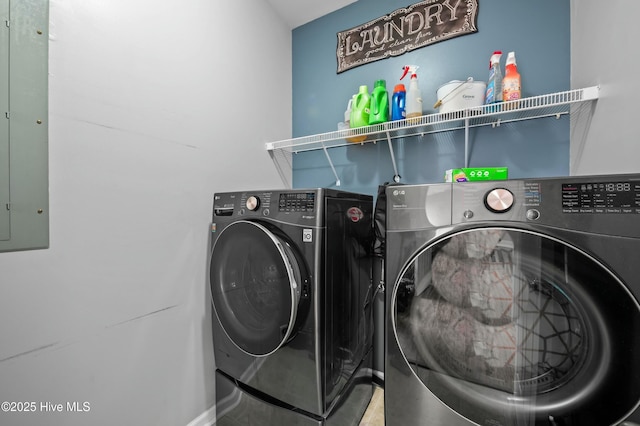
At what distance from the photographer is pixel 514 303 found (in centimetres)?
77

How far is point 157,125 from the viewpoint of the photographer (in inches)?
48.0

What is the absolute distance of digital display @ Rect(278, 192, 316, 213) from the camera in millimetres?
1086

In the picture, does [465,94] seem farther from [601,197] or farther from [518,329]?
[518,329]

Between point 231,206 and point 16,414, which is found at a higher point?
point 231,206

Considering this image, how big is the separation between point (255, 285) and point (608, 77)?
5.45 ft

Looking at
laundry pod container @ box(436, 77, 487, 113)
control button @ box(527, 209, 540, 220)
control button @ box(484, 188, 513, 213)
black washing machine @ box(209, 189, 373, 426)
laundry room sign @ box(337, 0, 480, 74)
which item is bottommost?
black washing machine @ box(209, 189, 373, 426)

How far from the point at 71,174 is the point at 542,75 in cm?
223

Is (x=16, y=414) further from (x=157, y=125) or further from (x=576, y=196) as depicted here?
(x=576, y=196)

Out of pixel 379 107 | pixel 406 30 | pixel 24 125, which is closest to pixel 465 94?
pixel 379 107

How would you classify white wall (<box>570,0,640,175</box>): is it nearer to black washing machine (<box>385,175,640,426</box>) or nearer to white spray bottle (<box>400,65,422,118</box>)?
black washing machine (<box>385,175,640,426</box>)

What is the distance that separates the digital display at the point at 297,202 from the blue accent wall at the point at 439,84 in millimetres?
848

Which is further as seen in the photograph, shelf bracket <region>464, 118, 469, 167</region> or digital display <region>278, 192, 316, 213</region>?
shelf bracket <region>464, 118, 469, 167</region>

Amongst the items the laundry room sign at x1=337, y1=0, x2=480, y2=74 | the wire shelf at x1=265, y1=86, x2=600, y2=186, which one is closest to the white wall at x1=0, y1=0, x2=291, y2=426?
the wire shelf at x1=265, y1=86, x2=600, y2=186

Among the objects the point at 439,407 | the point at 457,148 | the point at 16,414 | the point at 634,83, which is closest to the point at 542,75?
the point at 457,148
